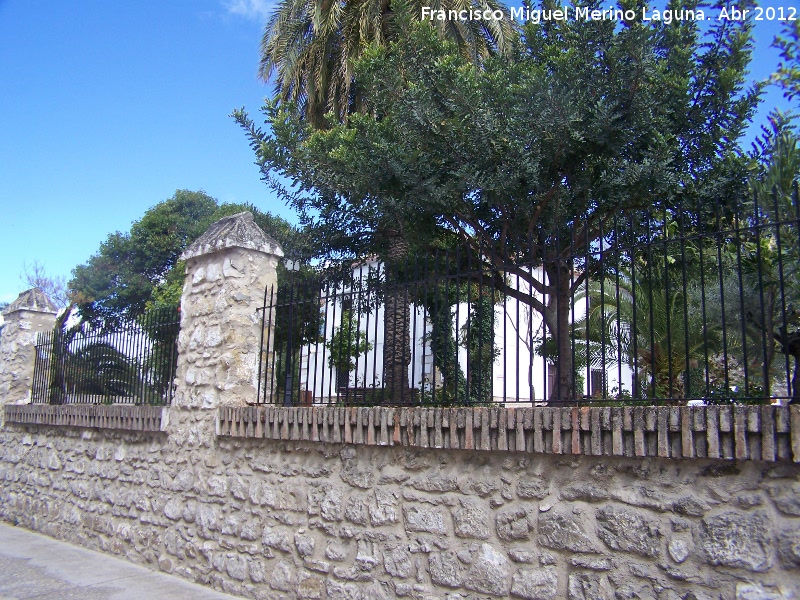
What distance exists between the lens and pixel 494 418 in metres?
4.01

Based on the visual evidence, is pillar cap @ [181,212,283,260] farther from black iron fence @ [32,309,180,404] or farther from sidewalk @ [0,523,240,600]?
sidewalk @ [0,523,240,600]

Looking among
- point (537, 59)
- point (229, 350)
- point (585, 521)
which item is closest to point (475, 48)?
point (537, 59)

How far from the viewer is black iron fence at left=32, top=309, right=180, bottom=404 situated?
282 inches

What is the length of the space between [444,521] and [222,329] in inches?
114

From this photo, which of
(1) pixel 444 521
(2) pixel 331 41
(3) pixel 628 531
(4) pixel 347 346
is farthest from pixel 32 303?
(3) pixel 628 531

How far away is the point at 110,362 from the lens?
8.07m

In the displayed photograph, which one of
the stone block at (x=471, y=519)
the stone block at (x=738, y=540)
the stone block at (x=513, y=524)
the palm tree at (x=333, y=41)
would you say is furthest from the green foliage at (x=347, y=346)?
the palm tree at (x=333, y=41)

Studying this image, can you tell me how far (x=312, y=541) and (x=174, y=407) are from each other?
2.24 metres

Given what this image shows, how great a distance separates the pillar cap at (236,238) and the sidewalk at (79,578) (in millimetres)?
2939

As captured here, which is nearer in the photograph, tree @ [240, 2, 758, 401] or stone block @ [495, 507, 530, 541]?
stone block @ [495, 507, 530, 541]

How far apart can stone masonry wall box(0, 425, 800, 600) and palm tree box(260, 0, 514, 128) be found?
332 inches

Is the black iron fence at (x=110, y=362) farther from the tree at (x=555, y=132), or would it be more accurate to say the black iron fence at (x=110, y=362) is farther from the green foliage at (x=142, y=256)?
the green foliage at (x=142, y=256)

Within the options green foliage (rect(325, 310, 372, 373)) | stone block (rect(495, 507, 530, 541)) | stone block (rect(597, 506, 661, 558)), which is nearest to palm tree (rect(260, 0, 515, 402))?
green foliage (rect(325, 310, 372, 373))

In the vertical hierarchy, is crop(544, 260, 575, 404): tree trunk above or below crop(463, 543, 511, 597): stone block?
above
